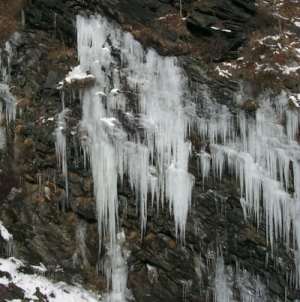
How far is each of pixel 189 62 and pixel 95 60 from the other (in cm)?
271

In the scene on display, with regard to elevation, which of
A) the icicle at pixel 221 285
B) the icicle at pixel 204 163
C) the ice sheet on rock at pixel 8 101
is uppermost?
the ice sheet on rock at pixel 8 101

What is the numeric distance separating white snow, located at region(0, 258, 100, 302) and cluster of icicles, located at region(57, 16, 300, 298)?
1.40m

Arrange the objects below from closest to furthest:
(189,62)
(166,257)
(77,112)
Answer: (166,257) → (77,112) → (189,62)

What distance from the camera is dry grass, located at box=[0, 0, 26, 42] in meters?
14.4

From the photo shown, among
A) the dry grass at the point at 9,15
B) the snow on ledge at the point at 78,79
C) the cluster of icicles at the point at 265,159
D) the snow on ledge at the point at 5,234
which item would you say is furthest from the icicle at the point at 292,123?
the dry grass at the point at 9,15

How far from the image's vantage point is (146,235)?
12211mm

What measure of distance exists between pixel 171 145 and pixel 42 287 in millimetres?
4689

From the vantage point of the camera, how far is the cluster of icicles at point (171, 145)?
1217 centimetres

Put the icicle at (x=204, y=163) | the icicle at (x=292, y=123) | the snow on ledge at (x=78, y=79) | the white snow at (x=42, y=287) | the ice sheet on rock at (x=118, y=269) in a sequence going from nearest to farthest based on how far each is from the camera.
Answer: the white snow at (x=42, y=287) < the ice sheet on rock at (x=118, y=269) < the icicle at (x=204, y=163) < the icicle at (x=292, y=123) < the snow on ledge at (x=78, y=79)

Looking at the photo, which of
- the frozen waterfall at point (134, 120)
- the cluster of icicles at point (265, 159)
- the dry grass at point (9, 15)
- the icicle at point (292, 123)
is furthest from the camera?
the dry grass at point (9, 15)

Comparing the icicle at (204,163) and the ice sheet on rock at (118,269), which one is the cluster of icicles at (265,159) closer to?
the icicle at (204,163)

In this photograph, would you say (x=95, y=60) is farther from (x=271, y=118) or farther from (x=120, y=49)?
(x=271, y=118)

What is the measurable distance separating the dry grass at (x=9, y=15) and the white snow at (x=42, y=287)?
6.62m

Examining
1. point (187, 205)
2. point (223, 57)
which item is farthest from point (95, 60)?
point (187, 205)
